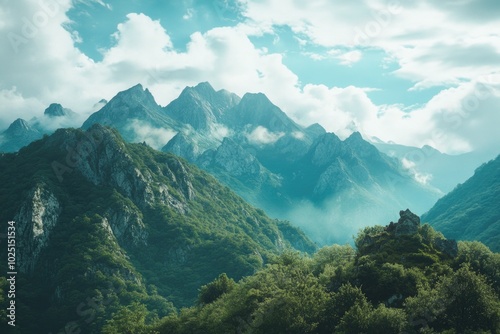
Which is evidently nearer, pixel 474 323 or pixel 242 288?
pixel 474 323

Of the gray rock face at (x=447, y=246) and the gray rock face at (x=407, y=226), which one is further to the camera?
the gray rock face at (x=407, y=226)

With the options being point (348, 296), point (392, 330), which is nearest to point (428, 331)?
point (392, 330)

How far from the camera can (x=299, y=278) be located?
10775 centimetres

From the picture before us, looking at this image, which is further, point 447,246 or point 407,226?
point 407,226

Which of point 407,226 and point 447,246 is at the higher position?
point 407,226

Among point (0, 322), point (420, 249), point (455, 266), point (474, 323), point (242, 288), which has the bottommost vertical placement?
point (474, 323)

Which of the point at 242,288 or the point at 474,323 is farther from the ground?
the point at 242,288

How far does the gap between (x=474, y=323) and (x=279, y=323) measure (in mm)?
36337

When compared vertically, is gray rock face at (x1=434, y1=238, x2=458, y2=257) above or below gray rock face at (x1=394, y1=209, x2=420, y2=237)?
below

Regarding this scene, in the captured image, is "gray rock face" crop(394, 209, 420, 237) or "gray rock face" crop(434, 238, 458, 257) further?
"gray rock face" crop(394, 209, 420, 237)

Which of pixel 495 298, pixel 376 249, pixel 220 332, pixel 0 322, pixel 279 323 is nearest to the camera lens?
pixel 495 298

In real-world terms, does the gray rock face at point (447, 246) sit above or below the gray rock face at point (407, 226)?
below

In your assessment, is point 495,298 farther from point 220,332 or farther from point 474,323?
point 220,332

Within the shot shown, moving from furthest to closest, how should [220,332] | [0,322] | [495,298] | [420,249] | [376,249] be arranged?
[0,322] < [376,249] < [420,249] < [220,332] < [495,298]
